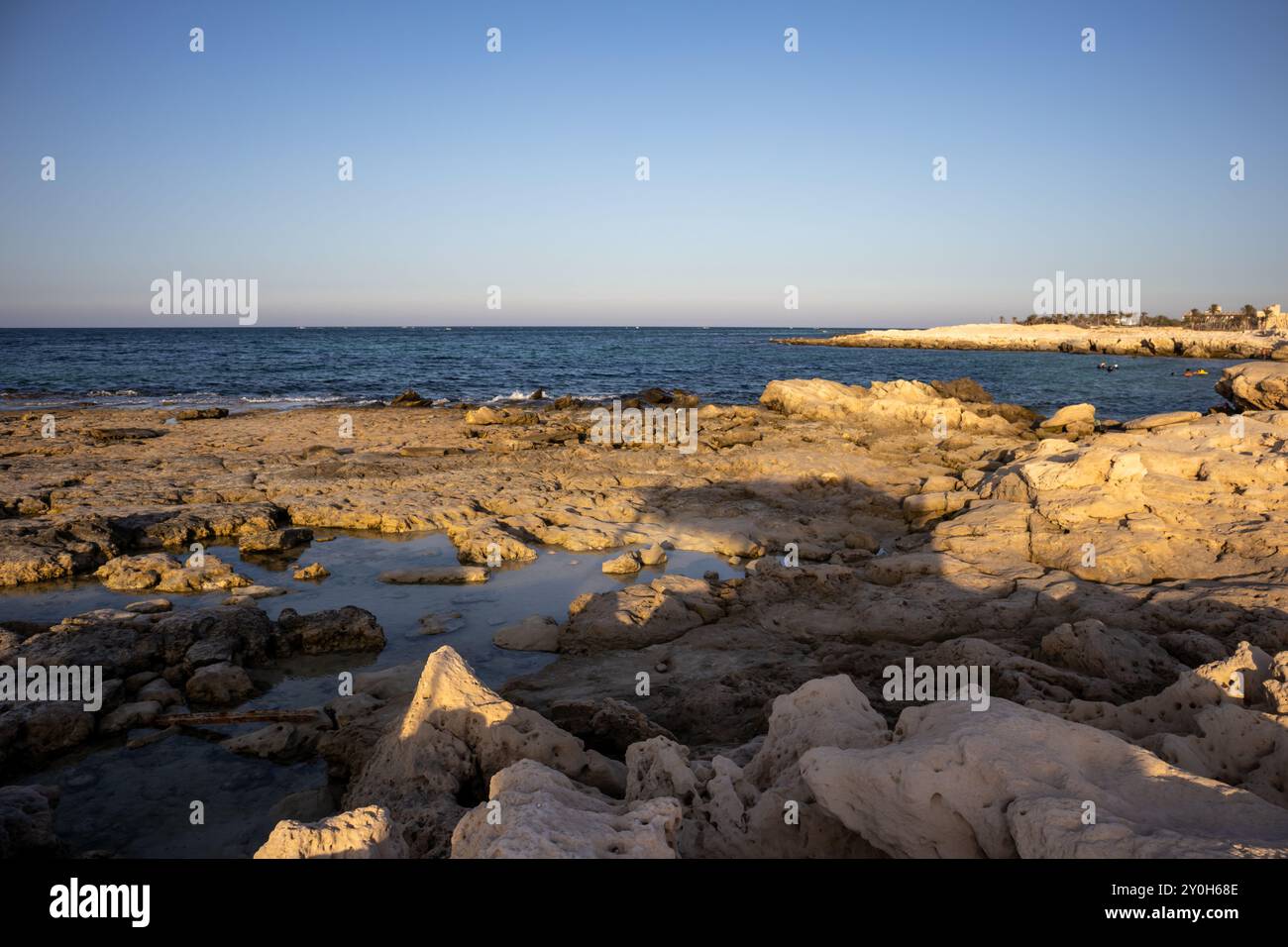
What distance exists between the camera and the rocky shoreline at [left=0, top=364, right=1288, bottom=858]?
11.6ft

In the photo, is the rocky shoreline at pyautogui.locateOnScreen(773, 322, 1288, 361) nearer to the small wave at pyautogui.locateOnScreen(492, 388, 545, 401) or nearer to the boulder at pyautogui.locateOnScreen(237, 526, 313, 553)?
the small wave at pyautogui.locateOnScreen(492, 388, 545, 401)

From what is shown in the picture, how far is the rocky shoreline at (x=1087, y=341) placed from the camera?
56.6m

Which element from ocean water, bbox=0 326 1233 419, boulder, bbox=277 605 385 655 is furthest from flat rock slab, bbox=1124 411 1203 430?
boulder, bbox=277 605 385 655

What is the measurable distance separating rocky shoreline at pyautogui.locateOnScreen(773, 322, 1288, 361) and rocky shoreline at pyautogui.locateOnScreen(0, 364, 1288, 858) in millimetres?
50654

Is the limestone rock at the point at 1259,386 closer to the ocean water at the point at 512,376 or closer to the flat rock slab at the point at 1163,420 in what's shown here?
the ocean water at the point at 512,376

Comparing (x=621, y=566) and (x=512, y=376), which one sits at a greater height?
(x=512, y=376)

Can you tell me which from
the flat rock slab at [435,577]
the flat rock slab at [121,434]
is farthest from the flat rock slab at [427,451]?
the flat rock slab at [435,577]

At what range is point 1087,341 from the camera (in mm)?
70625

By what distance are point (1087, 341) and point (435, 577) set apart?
77.2 meters

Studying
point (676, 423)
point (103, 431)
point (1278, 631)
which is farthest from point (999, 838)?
point (103, 431)

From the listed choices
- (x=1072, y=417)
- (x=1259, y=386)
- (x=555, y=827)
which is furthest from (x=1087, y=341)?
(x=555, y=827)

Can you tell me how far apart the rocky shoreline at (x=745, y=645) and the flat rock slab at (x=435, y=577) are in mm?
116

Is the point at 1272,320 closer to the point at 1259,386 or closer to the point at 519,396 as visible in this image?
the point at 1259,386
